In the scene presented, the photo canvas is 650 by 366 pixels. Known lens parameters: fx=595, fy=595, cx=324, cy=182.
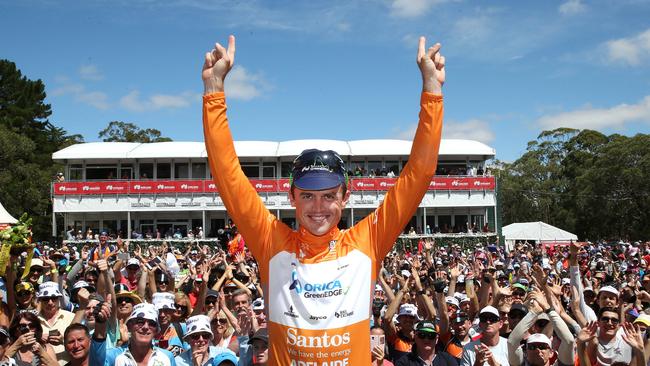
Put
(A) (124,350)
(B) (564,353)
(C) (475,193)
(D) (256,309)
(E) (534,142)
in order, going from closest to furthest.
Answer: (A) (124,350) < (B) (564,353) < (D) (256,309) < (C) (475,193) < (E) (534,142)

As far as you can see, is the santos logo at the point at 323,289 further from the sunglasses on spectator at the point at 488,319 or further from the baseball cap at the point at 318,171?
the sunglasses on spectator at the point at 488,319

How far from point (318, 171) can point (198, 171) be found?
35.9m

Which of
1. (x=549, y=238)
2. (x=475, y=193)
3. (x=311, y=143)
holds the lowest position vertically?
(x=549, y=238)

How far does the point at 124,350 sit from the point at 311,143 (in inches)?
1291

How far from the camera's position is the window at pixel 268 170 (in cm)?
3741

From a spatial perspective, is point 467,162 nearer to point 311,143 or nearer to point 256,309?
point 311,143

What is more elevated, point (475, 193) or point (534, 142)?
point (534, 142)

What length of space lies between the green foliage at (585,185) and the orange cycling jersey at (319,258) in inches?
1591

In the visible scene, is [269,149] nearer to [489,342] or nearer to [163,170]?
[163,170]

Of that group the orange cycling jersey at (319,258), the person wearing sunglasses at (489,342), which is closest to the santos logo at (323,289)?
→ the orange cycling jersey at (319,258)

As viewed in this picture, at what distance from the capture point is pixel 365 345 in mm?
2721

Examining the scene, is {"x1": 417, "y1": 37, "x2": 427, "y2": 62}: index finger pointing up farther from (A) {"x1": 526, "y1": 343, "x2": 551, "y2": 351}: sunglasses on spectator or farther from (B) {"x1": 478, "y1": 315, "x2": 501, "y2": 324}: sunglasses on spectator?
(B) {"x1": 478, "y1": 315, "x2": 501, "y2": 324}: sunglasses on spectator

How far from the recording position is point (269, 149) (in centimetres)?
3666

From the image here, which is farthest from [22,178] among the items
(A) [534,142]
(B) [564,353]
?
(A) [534,142]
